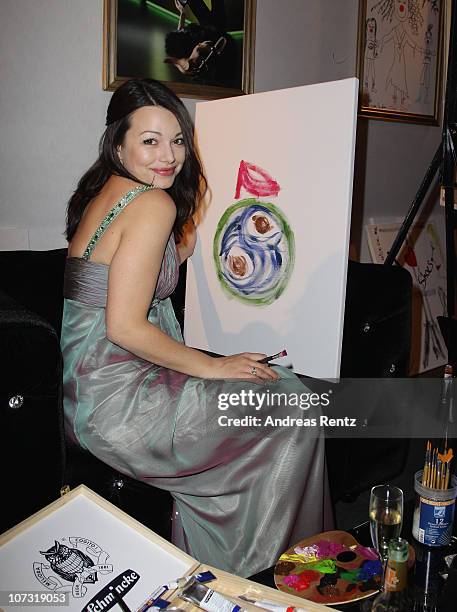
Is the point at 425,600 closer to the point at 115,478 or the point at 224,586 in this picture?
the point at 224,586

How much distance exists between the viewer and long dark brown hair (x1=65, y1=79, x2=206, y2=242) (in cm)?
160

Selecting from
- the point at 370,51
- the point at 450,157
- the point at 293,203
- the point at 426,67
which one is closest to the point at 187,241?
the point at 293,203

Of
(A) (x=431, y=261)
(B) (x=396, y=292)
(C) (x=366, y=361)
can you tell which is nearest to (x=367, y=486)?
(C) (x=366, y=361)

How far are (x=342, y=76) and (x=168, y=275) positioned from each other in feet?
6.23

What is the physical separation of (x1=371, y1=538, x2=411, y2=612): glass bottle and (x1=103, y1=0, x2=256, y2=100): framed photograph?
6.34 feet

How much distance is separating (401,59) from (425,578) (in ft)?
9.63

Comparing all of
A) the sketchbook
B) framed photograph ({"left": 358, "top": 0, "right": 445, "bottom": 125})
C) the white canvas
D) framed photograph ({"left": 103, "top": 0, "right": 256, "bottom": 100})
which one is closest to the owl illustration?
the sketchbook

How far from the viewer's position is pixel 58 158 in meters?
2.25

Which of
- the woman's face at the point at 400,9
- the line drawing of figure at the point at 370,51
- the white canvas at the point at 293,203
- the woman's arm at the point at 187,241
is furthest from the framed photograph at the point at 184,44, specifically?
the woman's face at the point at 400,9

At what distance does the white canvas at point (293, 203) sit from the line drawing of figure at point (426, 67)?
2006 millimetres

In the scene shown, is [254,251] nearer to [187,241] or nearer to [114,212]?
[187,241]

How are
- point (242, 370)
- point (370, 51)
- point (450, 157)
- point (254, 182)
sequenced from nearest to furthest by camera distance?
point (242, 370), point (254, 182), point (450, 157), point (370, 51)

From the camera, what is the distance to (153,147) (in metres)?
1.64

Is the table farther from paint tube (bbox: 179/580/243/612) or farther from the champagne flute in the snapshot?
paint tube (bbox: 179/580/243/612)
